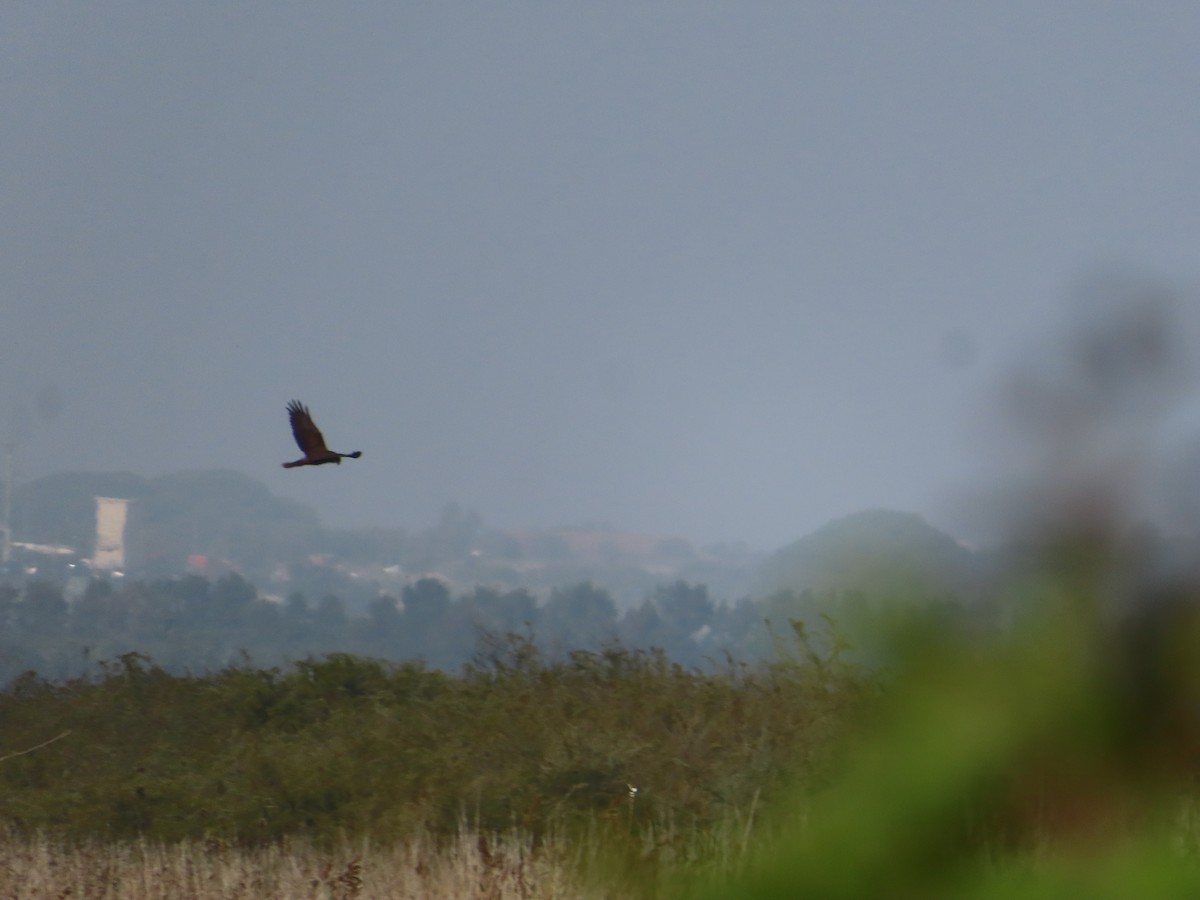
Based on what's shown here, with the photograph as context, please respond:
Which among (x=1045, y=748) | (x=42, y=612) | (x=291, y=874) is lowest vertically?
(x=42, y=612)

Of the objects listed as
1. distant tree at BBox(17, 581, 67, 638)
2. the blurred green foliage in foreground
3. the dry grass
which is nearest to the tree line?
distant tree at BBox(17, 581, 67, 638)

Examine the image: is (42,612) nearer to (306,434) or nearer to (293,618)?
(293,618)

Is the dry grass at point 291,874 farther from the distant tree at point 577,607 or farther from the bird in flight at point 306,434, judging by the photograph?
the distant tree at point 577,607

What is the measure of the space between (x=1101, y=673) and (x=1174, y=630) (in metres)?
0.03

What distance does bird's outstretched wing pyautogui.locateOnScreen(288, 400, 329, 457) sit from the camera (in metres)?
10.7

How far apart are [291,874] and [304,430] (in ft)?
10.8

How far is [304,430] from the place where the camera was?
35.5 ft

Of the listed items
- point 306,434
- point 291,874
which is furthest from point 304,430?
point 291,874

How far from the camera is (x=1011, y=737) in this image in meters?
0.59

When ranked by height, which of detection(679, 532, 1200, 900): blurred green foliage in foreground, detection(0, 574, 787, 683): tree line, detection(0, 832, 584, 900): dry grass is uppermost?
detection(679, 532, 1200, 900): blurred green foliage in foreground

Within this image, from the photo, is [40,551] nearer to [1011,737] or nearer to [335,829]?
[335,829]

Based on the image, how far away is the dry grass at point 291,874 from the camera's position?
9.07 metres

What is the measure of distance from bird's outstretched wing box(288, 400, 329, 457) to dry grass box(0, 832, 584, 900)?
118 inches

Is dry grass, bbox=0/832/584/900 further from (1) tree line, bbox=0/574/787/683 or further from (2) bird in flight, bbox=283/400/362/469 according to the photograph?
(1) tree line, bbox=0/574/787/683
